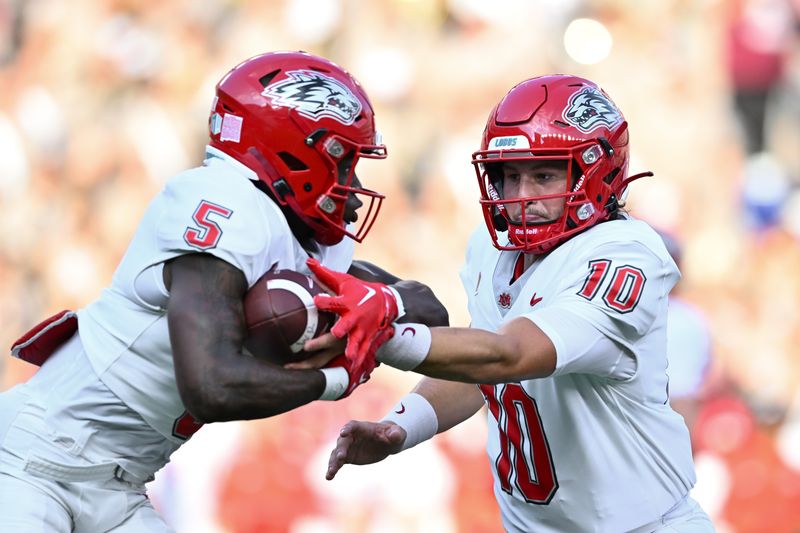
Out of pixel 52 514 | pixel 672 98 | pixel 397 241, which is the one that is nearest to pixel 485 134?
pixel 52 514

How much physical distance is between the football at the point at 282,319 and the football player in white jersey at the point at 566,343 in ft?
0.64

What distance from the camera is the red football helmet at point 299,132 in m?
2.85

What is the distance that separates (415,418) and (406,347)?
786mm

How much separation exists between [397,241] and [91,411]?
159 inches

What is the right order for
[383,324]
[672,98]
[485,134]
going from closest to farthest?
[383,324]
[485,134]
[672,98]

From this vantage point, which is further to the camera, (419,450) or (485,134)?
(419,450)

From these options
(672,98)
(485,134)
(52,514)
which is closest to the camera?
(52,514)

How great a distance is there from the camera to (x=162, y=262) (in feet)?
8.57

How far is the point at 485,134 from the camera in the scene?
3.18 m

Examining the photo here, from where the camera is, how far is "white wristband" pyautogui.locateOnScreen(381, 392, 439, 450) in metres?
3.26

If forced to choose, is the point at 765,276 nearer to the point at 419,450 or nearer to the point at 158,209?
the point at 419,450

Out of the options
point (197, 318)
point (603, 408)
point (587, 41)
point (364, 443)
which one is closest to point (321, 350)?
point (197, 318)

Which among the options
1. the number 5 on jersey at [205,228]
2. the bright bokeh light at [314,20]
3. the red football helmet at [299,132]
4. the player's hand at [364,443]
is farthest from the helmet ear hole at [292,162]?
the bright bokeh light at [314,20]

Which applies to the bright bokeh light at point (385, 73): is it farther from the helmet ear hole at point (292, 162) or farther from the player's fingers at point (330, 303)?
the player's fingers at point (330, 303)
